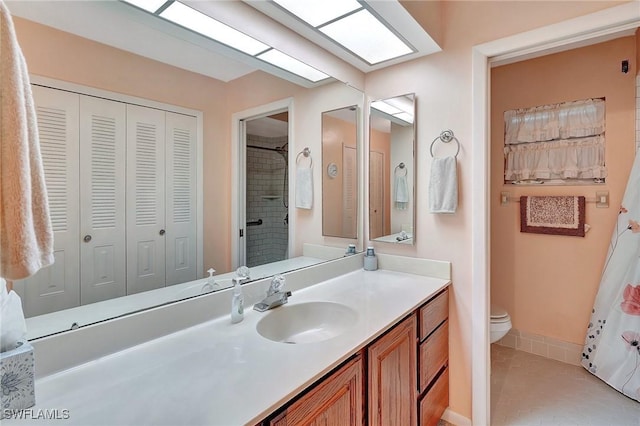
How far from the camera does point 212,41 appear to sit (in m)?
1.33

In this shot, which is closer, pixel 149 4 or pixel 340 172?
pixel 149 4

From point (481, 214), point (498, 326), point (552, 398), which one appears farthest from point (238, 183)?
point (552, 398)

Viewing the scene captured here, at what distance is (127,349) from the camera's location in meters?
0.97

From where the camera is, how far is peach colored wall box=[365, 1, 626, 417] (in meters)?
1.71

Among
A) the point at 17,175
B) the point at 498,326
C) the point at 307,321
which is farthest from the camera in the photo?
the point at 498,326

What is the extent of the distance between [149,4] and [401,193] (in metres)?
1.59

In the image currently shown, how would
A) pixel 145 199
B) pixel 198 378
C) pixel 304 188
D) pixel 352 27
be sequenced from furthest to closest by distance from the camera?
1. pixel 304 188
2. pixel 352 27
3. pixel 145 199
4. pixel 198 378

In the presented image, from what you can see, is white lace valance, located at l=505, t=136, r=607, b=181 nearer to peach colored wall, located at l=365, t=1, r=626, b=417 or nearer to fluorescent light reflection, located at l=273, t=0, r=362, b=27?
peach colored wall, located at l=365, t=1, r=626, b=417

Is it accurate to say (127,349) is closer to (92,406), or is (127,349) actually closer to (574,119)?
(92,406)

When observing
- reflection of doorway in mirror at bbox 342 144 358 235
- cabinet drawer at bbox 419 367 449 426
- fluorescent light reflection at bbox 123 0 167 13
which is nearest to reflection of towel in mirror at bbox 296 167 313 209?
reflection of doorway in mirror at bbox 342 144 358 235

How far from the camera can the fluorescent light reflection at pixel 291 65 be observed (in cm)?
155

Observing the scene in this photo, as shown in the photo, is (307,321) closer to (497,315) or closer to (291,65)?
(291,65)

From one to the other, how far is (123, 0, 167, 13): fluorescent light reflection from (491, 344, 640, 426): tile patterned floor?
263 centimetres

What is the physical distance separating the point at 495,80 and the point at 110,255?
10.3ft
